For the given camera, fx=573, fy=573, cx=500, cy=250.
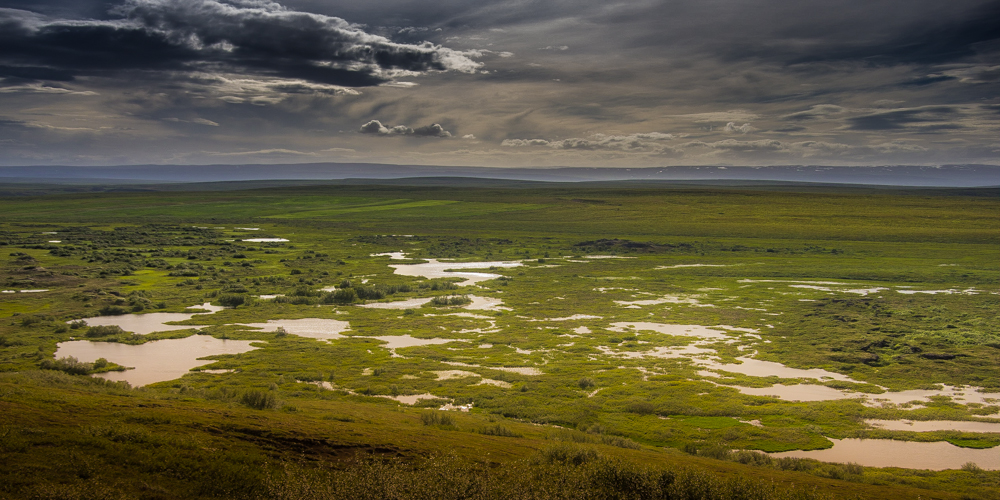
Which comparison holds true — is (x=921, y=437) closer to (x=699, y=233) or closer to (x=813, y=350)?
(x=813, y=350)

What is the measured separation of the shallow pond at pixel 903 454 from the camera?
17469 mm

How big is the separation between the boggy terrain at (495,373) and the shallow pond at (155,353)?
202 millimetres

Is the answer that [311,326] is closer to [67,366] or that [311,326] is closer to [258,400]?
[67,366]

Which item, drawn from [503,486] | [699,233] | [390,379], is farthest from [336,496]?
[699,233]

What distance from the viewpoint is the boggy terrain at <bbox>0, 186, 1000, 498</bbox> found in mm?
11922

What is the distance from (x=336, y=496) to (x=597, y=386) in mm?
16372

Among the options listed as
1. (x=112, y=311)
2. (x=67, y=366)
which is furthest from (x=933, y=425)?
(x=112, y=311)

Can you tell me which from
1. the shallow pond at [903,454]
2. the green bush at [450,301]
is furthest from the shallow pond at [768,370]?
the green bush at [450,301]

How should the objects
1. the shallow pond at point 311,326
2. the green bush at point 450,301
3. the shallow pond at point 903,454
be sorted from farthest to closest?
the green bush at point 450,301, the shallow pond at point 311,326, the shallow pond at point 903,454

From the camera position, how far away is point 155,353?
2853 cm

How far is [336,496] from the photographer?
34.1 feet

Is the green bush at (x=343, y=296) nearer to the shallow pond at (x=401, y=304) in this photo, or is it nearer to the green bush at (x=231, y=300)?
the shallow pond at (x=401, y=304)

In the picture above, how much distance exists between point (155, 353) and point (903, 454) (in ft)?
104

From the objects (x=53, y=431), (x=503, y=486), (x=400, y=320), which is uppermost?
(x=53, y=431)
